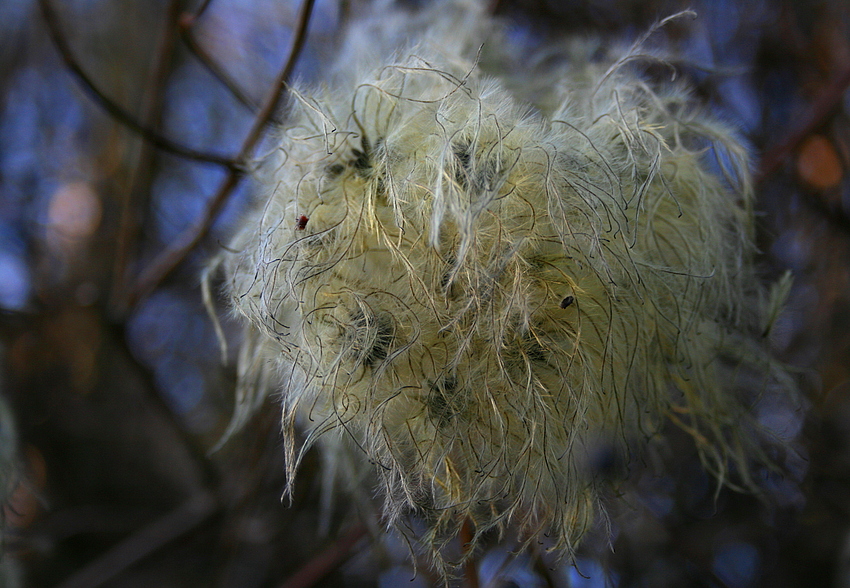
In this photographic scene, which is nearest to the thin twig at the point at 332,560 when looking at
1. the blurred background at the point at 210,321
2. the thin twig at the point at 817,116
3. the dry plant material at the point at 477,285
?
the blurred background at the point at 210,321

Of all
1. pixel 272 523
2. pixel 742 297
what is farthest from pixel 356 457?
pixel 272 523

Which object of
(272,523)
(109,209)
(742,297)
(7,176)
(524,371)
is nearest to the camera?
(524,371)

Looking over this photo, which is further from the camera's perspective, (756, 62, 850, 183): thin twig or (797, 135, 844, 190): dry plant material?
(797, 135, 844, 190): dry plant material

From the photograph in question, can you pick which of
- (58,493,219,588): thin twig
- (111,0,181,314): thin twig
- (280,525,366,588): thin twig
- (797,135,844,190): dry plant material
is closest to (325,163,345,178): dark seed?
(111,0,181,314): thin twig

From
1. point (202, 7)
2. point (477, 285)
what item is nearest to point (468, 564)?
point (477, 285)

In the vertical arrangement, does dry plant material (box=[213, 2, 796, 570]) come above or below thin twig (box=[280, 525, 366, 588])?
above

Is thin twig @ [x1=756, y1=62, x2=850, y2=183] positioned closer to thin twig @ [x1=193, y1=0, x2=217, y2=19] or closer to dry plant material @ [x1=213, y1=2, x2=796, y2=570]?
dry plant material @ [x1=213, y1=2, x2=796, y2=570]

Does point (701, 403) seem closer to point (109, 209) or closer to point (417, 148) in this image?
point (417, 148)
